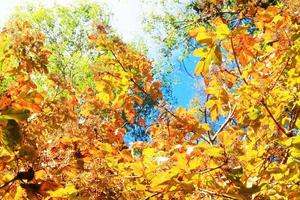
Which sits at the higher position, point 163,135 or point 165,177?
point 163,135

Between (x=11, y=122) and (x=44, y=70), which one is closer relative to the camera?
(x=11, y=122)

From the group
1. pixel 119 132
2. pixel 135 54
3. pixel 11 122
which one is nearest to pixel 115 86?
pixel 135 54

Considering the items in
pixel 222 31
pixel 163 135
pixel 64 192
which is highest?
pixel 163 135

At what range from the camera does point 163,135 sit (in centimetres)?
383

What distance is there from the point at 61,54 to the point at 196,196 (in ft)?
60.0

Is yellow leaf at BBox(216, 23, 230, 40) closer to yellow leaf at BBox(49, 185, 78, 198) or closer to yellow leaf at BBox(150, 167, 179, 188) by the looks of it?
yellow leaf at BBox(150, 167, 179, 188)

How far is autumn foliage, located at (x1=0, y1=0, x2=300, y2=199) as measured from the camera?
187 centimetres

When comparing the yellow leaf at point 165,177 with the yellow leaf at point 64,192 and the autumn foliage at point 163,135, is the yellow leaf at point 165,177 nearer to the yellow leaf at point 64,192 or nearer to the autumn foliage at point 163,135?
the autumn foliage at point 163,135

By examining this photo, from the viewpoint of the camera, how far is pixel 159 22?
15789 mm

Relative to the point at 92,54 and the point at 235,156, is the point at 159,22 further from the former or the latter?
the point at 235,156

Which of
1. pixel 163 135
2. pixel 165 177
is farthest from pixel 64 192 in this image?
pixel 163 135

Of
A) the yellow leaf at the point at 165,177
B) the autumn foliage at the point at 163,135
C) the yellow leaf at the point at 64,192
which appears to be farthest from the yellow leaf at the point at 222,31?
the yellow leaf at the point at 64,192

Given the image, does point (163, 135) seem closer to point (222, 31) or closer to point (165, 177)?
point (222, 31)

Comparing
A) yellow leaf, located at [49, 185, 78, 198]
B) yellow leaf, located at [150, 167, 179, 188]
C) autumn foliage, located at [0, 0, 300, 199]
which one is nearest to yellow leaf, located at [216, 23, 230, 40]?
autumn foliage, located at [0, 0, 300, 199]
